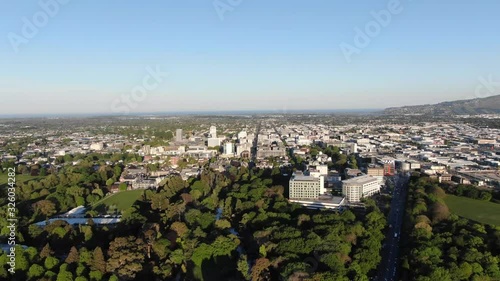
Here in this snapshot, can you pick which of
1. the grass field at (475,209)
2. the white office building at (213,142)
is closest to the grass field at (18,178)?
the white office building at (213,142)

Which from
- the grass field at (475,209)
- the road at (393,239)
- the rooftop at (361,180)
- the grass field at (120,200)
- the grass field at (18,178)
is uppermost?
the rooftop at (361,180)

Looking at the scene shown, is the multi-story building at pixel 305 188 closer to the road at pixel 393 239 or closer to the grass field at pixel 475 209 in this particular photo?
the road at pixel 393 239

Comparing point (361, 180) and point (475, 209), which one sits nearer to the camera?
point (475, 209)

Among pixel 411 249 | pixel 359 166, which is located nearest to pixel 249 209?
pixel 411 249

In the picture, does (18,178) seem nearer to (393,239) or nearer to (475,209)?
(393,239)

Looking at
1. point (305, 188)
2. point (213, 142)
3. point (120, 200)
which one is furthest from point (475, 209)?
point (213, 142)

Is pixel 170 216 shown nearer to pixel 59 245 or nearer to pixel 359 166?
pixel 59 245
